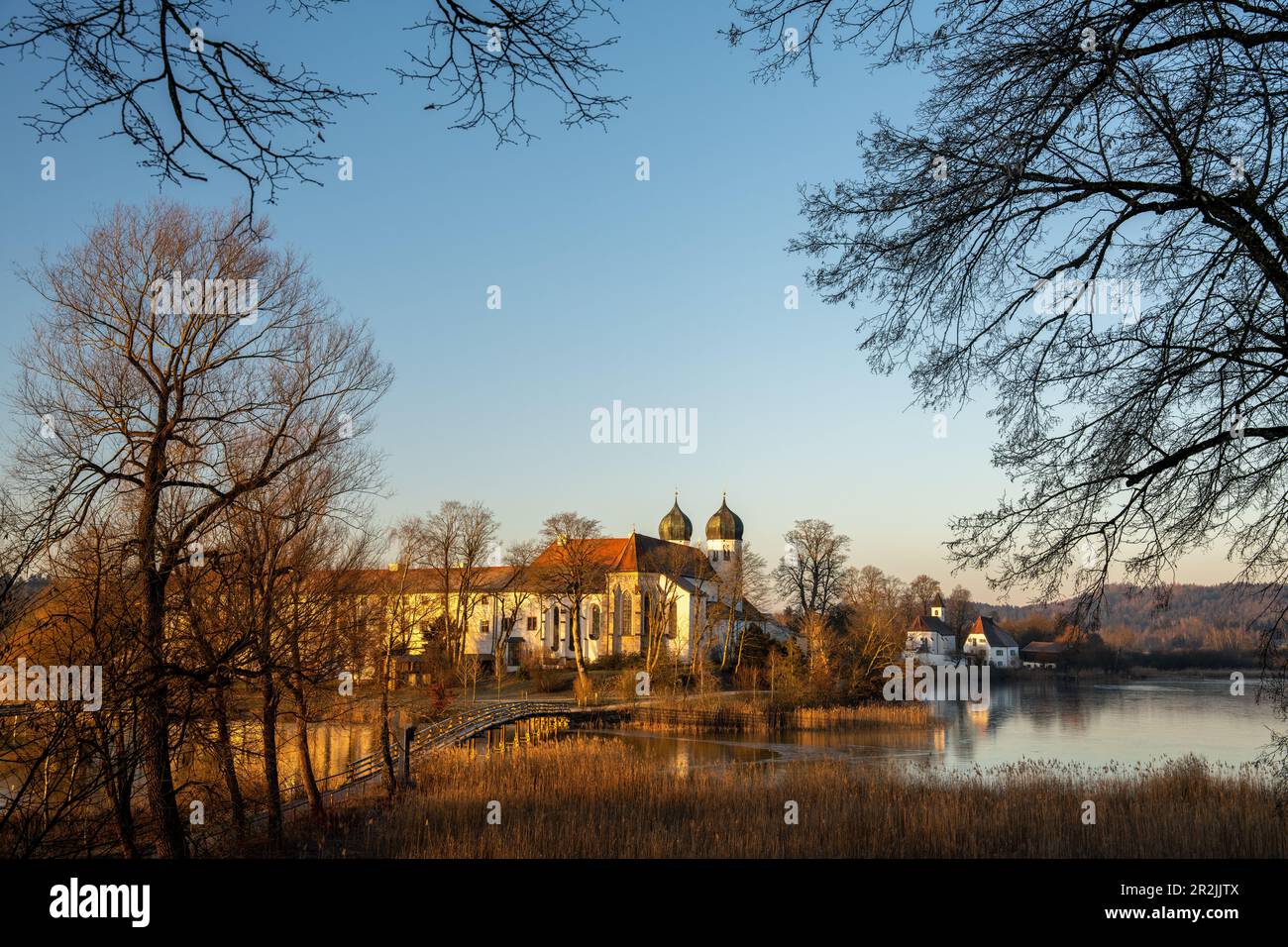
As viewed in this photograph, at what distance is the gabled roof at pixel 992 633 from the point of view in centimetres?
9119

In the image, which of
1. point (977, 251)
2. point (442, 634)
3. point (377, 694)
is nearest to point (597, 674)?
point (442, 634)

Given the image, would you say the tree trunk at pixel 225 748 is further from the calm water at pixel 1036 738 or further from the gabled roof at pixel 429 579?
the calm water at pixel 1036 738

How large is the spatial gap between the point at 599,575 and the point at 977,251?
49.6 m

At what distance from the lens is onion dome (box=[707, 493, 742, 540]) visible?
7538 centimetres

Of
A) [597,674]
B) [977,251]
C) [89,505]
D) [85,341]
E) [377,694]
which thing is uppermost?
[85,341]

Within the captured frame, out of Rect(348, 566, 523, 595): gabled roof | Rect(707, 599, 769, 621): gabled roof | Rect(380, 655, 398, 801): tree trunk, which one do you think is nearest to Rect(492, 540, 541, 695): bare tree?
Rect(348, 566, 523, 595): gabled roof

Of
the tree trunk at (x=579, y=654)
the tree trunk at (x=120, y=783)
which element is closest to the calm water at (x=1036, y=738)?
the tree trunk at (x=579, y=654)

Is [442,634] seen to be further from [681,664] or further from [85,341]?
[85,341]

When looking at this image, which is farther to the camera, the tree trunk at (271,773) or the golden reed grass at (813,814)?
the tree trunk at (271,773)

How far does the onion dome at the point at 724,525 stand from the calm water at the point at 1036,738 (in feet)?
106

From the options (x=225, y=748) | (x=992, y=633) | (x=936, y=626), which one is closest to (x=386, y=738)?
(x=225, y=748)
